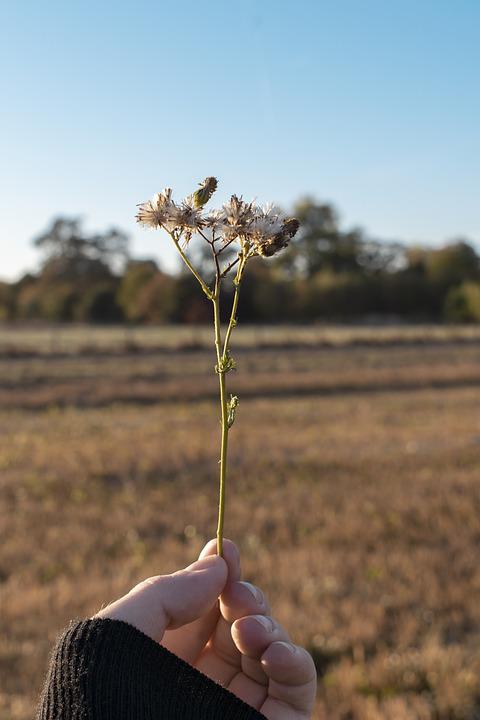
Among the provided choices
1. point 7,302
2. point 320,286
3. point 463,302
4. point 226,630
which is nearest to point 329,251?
point 320,286

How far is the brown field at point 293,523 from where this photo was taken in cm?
690

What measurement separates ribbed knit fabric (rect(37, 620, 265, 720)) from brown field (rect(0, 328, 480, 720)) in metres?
4.84

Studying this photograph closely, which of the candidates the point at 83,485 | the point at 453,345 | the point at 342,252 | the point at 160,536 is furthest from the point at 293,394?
the point at 342,252

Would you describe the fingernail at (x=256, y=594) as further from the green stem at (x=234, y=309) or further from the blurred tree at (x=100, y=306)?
the blurred tree at (x=100, y=306)

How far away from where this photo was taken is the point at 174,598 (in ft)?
5.81

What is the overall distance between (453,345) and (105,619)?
5674cm

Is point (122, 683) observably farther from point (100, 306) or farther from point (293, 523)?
point (100, 306)

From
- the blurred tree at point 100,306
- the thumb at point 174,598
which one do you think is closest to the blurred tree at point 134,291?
the blurred tree at point 100,306

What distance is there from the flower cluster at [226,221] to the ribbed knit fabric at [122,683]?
92 cm

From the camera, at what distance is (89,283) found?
246 ft

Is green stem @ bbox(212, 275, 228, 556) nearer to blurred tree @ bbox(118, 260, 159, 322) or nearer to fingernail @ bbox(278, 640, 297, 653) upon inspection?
fingernail @ bbox(278, 640, 297, 653)

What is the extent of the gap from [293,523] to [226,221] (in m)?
10.5

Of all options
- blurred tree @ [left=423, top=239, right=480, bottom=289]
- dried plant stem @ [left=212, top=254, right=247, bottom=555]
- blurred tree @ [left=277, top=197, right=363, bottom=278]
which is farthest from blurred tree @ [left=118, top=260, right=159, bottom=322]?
dried plant stem @ [left=212, top=254, right=247, bottom=555]

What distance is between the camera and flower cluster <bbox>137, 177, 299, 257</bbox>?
150cm
